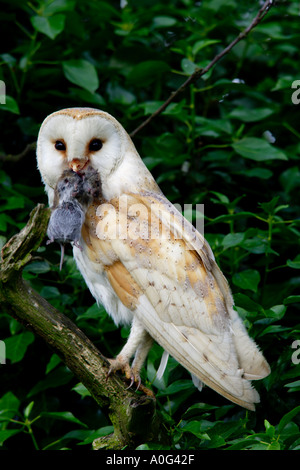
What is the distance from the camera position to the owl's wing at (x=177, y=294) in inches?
110

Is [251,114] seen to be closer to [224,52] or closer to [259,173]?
[259,173]

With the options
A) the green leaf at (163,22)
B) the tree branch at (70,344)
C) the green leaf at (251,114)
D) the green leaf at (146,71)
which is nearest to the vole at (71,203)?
the tree branch at (70,344)

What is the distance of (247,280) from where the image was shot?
322 cm

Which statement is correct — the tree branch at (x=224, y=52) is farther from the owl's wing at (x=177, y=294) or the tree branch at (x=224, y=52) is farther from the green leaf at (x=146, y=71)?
the owl's wing at (x=177, y=294)

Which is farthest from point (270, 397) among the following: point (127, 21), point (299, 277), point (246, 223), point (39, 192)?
point (127, 21)

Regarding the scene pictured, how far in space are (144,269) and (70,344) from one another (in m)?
0.54

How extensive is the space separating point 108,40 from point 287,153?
57.3 inches

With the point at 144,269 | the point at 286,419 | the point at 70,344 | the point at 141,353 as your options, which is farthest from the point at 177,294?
the point at 286,419

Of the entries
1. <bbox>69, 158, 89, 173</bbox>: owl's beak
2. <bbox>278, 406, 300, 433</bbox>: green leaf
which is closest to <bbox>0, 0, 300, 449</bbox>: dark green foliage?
<bbox>278, 406, 300, 433</bbox>: green leaf

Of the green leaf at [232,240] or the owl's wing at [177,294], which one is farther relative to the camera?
the green leaf at [232,240]

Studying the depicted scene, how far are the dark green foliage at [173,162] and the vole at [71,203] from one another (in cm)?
55

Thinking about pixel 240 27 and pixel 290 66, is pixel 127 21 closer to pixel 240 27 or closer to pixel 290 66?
pixel 240 27

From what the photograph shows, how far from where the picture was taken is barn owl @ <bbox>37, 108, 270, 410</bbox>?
9.20 feet

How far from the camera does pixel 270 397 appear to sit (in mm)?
3064
